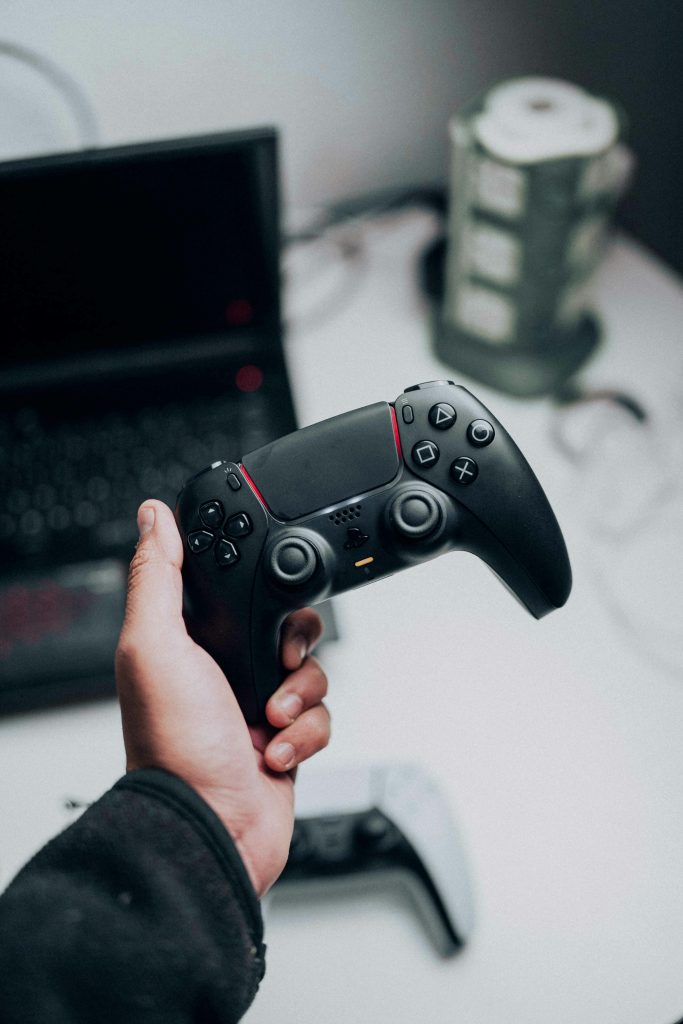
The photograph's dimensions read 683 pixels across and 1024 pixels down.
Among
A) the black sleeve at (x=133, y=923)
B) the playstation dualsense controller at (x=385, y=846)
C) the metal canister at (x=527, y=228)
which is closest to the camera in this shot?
the black sleeve at (x=133, y=923)

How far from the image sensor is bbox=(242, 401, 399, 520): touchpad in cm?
37

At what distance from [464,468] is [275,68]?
1.60ft

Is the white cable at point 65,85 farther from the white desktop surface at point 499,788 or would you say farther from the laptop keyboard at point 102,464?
the white desktop surface at point 499,788

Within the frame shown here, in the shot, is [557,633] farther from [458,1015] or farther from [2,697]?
[2,697]

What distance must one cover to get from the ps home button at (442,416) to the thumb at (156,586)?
0.13 m

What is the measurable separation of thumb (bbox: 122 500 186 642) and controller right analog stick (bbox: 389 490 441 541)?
0.11 meters

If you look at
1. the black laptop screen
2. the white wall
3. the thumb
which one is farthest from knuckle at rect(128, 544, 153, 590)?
the white wall

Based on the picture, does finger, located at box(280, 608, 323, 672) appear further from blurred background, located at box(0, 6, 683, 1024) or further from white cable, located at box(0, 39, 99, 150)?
white cable, located at box(0, 39, 99, 150)

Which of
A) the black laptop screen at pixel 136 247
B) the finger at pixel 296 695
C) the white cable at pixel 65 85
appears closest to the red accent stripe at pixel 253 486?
the finger at pixel 296 695

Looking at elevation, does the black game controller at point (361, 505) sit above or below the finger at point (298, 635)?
above

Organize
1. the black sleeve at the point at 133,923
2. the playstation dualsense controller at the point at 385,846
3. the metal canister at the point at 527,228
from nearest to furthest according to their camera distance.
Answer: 1. the black sleeve at the point at 133,923
2. the playstation dualsense controller at the point at 385,846
3. the metal canister at the point at 527,228

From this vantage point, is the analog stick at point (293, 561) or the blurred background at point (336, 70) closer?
the analog stick at point (293, 561)

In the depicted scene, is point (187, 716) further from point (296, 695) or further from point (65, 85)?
point (65, 85)

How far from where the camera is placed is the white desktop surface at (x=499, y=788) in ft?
1.39
